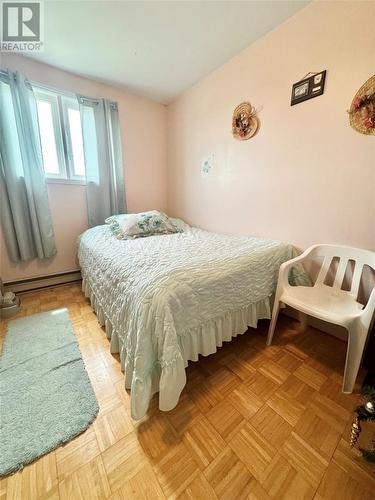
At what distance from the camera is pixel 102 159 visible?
94.6 inches

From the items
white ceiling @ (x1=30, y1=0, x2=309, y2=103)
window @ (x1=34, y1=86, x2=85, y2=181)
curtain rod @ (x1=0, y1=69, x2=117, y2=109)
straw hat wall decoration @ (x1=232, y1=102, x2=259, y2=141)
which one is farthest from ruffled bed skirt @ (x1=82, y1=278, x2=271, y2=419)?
curtain rod @ (x1=0, y1=69, x2=117, y2=109)

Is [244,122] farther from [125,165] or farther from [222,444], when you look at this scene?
[222,444]

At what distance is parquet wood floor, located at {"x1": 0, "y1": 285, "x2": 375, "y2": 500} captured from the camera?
758 mm

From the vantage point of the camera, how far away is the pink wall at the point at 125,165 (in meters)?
2.09

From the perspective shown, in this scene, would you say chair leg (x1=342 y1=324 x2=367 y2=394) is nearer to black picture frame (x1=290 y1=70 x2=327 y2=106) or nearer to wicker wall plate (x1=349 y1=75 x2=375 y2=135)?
wicker wall plate (x1=349 y1=75 x2=375 y2=135)

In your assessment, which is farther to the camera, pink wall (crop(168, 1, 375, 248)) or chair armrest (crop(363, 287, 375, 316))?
pink wall (crop(168, 1, 375, 248))

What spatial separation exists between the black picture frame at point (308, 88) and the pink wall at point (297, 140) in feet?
0.12

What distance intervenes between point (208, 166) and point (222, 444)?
2446 millimetres

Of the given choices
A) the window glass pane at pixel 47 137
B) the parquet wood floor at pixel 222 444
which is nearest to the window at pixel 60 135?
the window glass pane at pixel 47 137

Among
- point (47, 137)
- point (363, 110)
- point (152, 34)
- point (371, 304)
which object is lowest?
point (371, 304)

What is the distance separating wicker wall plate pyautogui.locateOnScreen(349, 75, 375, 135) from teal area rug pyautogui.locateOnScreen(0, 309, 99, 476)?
2.35 meters

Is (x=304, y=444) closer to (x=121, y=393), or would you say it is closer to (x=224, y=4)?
(x=121, y=393)

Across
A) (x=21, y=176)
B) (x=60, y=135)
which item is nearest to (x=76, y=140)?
(x=60, y=135)

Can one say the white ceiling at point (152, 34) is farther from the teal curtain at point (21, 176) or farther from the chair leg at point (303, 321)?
the chair leg at point (303, 321)
